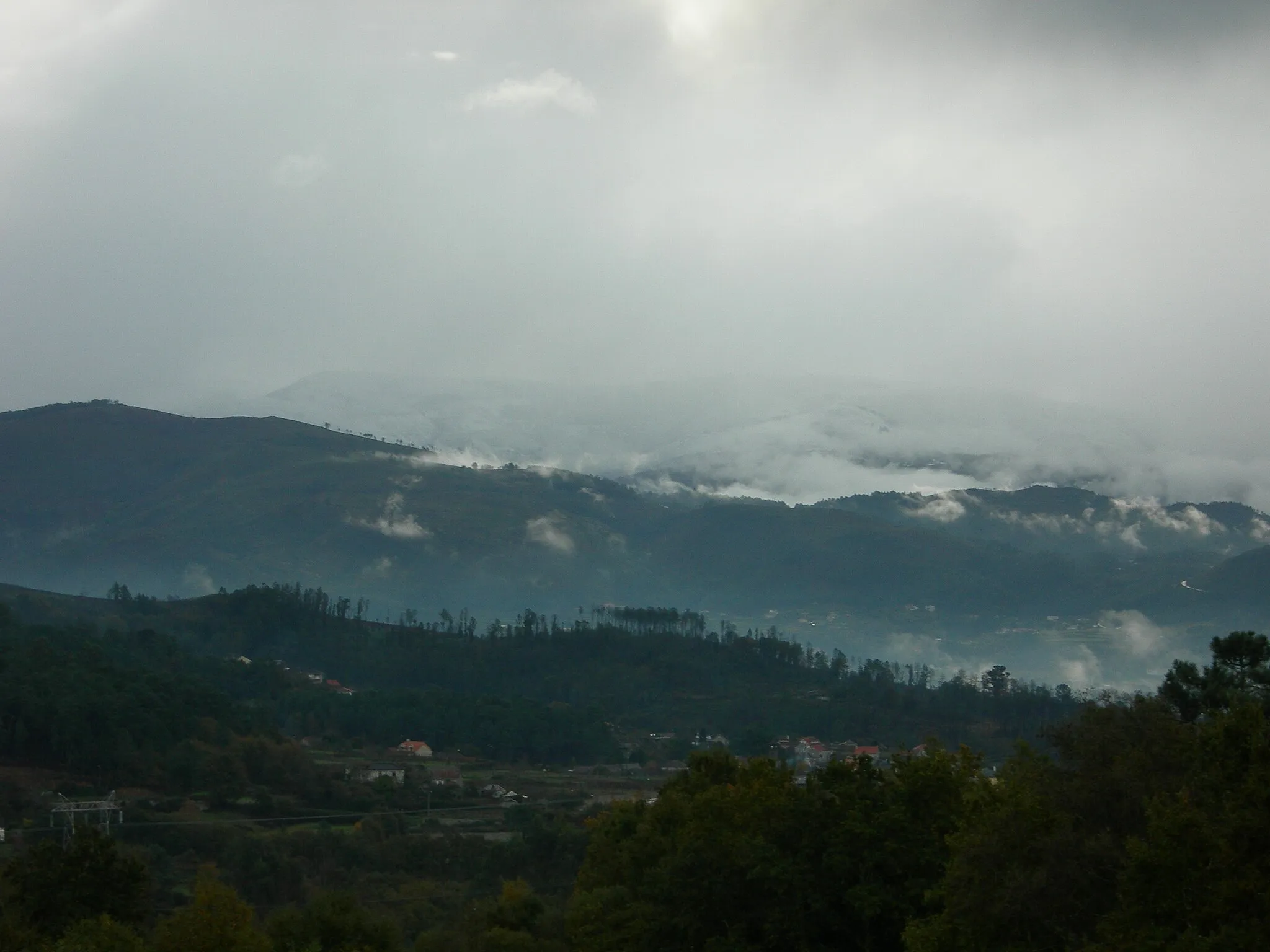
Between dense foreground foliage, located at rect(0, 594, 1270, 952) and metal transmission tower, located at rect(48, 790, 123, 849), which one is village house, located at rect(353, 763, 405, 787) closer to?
dense foreground foliage, located at rect(0, 594, 1270, 952)

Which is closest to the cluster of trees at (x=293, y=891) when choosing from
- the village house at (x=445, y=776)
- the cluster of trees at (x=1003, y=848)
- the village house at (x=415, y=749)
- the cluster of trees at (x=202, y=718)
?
the cluster of trees at (x=1003, y=848)

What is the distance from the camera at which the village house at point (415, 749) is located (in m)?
140

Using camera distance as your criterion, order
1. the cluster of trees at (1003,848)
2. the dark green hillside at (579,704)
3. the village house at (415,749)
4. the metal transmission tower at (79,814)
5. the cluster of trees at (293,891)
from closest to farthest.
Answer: the cluster of trees at (1003,848)
the cluster of trees at (293,891)
the metal transmission tower at (79,814)
the village house at (415,749)
the dark green hillside at (579,704)

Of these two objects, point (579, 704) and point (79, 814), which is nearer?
point (79, 814)

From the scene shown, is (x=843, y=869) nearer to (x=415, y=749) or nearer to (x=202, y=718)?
(x=202, y=718)

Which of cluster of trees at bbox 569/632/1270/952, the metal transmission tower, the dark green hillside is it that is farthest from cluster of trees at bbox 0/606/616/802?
cluster of trees at bbox 569/632/1270/952

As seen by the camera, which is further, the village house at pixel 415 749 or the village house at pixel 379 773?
the village house at pixel 415 749

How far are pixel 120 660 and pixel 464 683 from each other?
2428 inches

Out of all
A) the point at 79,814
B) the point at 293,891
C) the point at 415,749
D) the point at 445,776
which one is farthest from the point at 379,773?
the point at 79,814

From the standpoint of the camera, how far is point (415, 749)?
141 m

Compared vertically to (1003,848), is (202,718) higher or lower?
lower

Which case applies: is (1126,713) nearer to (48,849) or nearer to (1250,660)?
(1250,660)

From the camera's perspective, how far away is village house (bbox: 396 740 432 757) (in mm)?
139500

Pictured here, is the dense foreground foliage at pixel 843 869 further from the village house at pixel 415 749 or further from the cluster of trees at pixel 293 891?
the village house at pixel 415 749
